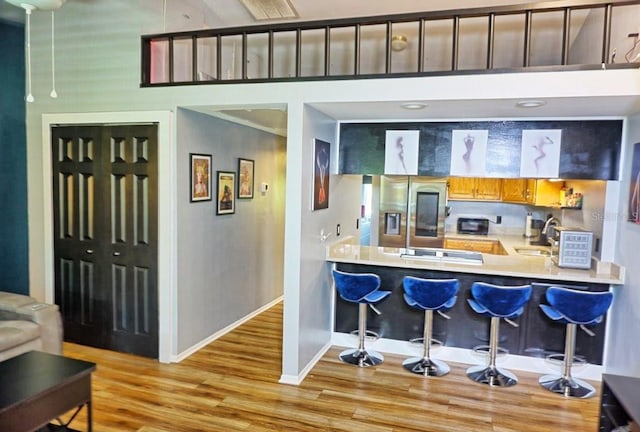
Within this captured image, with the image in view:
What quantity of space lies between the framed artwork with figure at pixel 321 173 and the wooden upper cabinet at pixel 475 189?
9.45 feet

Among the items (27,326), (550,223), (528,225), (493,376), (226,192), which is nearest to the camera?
(27,326)

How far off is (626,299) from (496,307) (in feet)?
3.27

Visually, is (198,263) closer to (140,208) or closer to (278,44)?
(140,208)

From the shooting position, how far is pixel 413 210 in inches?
223

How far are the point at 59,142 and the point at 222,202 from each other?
1659 millimetres

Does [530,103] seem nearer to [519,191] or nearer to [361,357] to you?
[361,357]

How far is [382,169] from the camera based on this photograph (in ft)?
14.3

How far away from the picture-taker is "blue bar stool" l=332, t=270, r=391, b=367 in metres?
3.85

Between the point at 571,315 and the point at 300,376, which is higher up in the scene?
the point at 571,315

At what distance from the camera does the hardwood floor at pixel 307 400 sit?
301 centimetres

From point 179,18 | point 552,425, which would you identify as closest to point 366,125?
point 179,18

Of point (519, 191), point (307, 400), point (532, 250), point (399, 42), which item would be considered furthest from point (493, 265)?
point (399, 42)

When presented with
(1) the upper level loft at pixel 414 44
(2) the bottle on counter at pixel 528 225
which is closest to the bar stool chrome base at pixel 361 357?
(1) the upper level loft at pixel 414 44

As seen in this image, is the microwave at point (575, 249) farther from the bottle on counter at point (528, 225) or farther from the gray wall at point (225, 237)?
the gray wall at point (225, 237)
